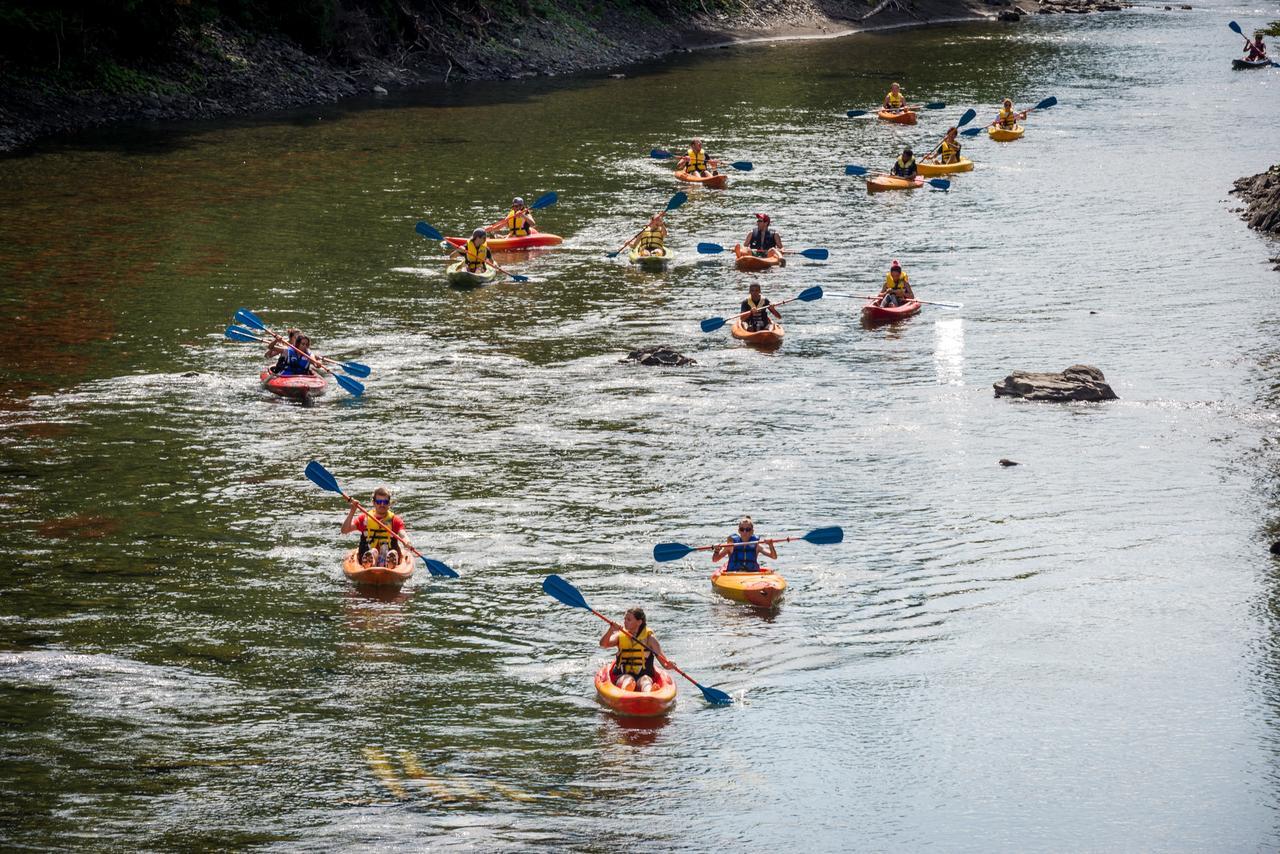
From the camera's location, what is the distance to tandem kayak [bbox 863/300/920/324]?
3111 cm

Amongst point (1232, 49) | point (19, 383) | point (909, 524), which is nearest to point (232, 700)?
point (909, 524)

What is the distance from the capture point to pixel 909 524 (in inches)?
833

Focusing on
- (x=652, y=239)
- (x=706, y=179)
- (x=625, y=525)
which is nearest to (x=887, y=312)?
(x=652, y=239)

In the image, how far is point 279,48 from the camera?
188ft

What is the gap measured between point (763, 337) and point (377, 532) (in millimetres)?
12221

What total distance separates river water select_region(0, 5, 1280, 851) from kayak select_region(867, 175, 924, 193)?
1.17m

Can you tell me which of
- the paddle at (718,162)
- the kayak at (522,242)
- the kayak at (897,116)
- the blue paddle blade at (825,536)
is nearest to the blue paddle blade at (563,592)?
the blue paddle blade at (825,536)

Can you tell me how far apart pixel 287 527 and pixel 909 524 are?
337 inches

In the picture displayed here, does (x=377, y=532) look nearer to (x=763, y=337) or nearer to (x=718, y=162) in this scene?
(x=763, y=337)

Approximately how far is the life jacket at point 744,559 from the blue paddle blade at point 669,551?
56 cm

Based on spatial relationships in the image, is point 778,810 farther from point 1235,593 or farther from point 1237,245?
point 1237,245

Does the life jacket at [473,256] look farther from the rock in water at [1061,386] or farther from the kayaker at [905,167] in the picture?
the kayaker at [905,167]

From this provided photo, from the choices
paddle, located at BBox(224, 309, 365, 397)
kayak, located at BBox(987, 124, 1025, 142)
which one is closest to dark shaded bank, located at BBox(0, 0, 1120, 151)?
kayak, located at BBox(987, 124, 1025, 142)

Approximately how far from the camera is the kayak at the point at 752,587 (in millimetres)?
18719
